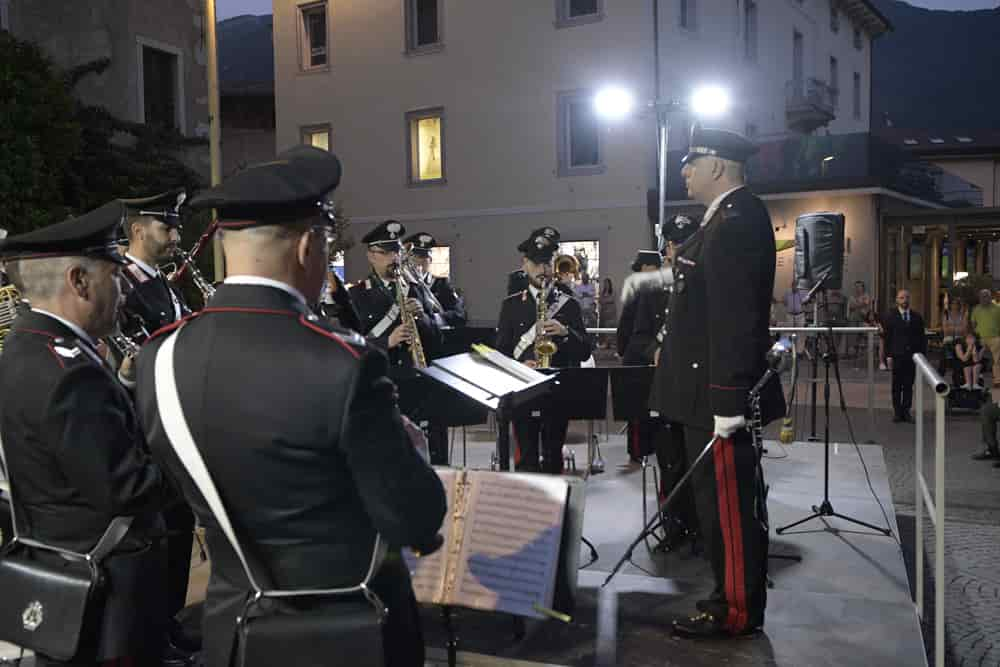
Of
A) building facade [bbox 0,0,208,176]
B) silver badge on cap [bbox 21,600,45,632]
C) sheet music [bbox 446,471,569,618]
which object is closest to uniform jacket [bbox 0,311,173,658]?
silver badge on cap [bbox 21,600,45,632]

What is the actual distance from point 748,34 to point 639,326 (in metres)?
21.6

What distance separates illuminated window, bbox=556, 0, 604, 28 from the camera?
22719 mm

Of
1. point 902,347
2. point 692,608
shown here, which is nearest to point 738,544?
point 692,608

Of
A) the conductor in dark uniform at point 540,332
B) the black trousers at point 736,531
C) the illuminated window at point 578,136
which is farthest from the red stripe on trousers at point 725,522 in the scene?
the illuminated window at point 578,136

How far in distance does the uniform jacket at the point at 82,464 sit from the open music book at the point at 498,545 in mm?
1214

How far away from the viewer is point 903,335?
44.6 ft

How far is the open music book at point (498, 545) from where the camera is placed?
3898mm

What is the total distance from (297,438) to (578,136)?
22094 mm

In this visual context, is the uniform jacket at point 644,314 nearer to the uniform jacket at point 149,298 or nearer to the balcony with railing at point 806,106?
the uniform jacket at point 149,298

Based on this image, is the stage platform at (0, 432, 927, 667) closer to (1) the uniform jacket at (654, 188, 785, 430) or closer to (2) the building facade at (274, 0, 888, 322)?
(1) the uniform jacket at (654, 188, 785, 430)

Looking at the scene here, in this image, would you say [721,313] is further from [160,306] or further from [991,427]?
[991,427]

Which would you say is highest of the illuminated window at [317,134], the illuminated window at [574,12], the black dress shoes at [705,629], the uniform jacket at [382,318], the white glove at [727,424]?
the illuminated window at [574,12]

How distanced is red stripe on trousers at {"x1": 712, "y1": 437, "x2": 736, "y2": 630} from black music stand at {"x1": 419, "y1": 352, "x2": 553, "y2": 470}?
1156 mm

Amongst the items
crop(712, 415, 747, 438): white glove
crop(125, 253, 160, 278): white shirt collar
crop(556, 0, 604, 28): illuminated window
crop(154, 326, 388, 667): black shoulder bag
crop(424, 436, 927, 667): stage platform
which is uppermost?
crop(556, 0, 604, 28): illuminated window
